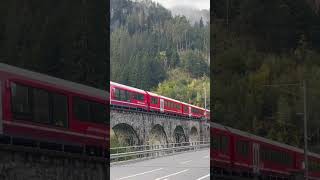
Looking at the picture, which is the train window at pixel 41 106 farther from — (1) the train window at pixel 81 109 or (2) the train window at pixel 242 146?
(2) the train window at pixel 242 146

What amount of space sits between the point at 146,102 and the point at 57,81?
15.6 metres

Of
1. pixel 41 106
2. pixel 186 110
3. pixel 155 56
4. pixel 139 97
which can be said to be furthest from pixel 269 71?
pixel 186 110

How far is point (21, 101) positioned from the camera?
158 inches

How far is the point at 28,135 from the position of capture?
4031 millimetres

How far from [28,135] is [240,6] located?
2376 mm

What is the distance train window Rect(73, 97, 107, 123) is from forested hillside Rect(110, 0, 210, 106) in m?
14.4

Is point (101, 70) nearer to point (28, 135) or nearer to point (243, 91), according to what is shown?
point (28, 135)

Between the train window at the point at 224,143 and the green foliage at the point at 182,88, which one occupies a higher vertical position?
the green foliage at the point at 182,88

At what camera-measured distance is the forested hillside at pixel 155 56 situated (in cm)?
2122

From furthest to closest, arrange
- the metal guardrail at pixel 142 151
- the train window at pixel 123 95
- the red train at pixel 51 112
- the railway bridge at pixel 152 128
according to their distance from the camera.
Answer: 1. the railway bridge at pixel 152 128
2. the train window at pixel 123 95
3. the metal guardrail at pixel 142 151
4. the red train at pixel 51 112

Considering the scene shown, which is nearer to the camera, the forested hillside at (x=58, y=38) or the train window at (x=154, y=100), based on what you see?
the forested hillside at (x=58, y=38)

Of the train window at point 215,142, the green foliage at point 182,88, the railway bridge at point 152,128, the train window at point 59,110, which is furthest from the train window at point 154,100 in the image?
the train window at point 215,142

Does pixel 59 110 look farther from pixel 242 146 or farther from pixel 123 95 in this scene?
pixel 123 95

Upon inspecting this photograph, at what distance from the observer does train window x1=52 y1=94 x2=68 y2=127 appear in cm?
432
